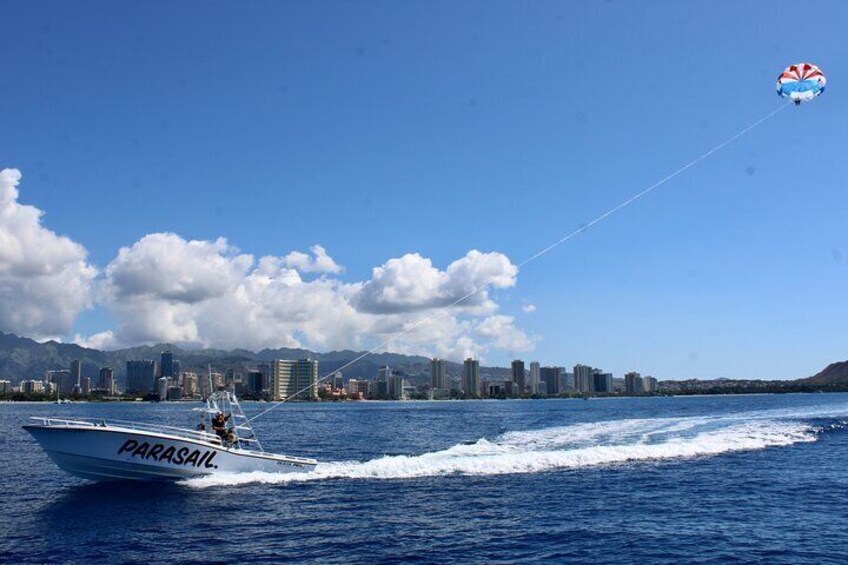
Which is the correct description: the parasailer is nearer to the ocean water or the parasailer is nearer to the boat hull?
the ocean water

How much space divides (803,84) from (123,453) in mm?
37324

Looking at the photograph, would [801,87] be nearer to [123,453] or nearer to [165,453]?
[165,453]

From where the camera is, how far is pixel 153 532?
22531 millimetres

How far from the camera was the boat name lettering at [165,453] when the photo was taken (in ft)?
99.8

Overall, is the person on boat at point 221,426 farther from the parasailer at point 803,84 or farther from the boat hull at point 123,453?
the parasailer at point 803,84

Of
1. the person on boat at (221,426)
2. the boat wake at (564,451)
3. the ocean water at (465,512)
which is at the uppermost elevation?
the person on boat at (221,426)

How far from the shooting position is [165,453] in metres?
30.6

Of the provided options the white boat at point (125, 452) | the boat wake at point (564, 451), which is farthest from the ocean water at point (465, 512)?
the white boat at point (125, 452)

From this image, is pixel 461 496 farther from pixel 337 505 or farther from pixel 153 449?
pixel 153 449

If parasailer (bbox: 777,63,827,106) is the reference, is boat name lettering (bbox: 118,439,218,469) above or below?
below

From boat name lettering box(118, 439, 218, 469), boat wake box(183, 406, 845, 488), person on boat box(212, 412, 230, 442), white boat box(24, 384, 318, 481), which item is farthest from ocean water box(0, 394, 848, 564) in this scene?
person on boat box(212, 412, 230, 442)

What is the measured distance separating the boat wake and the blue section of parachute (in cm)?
2099

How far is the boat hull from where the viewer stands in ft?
98.8

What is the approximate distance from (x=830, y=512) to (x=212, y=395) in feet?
88.6
